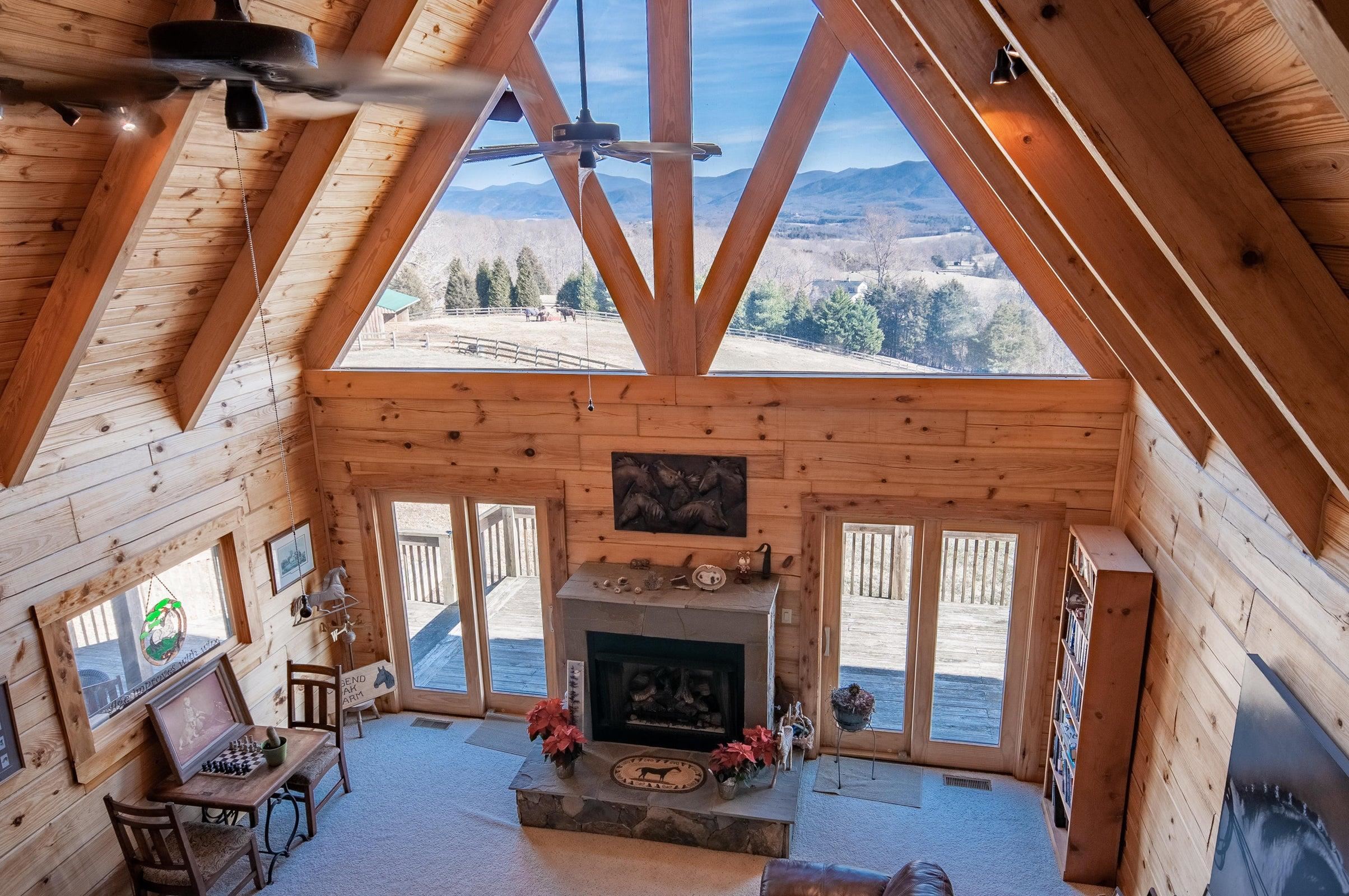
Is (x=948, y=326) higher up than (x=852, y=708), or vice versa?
(x=948, y=326)

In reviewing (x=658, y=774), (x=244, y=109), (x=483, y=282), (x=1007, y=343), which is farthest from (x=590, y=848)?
(x=244, y=109)

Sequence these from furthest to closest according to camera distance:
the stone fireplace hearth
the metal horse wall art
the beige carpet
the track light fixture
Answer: the metal horse wall art < the stone fireplace hearth < the beige carpet < the track light fixture

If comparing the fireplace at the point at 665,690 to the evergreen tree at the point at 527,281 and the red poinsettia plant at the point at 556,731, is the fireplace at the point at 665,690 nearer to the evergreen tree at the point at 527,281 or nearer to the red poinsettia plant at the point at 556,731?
the red poinsettia plant at the point at 556,731

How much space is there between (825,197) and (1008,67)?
2.23 meters

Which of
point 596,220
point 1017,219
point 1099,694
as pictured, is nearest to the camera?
point 1017,219

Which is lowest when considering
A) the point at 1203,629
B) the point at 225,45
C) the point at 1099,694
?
the point at 1099,694

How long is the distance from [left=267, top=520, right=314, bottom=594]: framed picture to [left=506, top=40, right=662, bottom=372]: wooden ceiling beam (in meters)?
2.82

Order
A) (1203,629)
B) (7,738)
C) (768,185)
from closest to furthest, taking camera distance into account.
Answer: (1203,629)
(7,738)
(768,185)

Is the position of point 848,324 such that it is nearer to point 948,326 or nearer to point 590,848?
point 948,326

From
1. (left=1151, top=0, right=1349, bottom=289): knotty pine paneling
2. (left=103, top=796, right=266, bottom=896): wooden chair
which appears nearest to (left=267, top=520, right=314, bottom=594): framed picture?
(left=103, top=796, right=266, bottom=896): wooden chair

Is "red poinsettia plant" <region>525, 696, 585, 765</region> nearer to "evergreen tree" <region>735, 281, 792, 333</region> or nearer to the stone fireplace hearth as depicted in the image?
the stone fireplace hearth

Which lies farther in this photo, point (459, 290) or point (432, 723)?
point (432, 723)

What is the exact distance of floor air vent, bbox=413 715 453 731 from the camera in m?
6.36

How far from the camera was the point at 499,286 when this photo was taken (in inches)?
223
